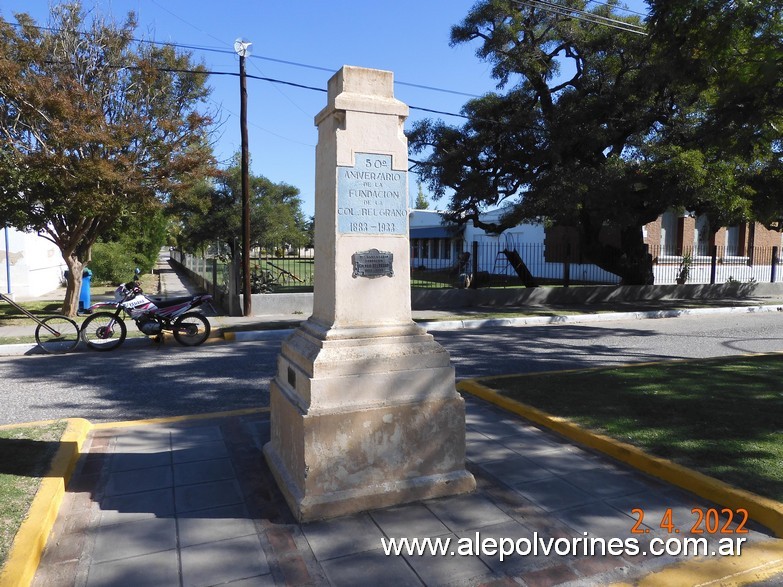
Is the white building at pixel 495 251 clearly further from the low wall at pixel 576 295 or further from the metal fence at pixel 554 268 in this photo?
the low wall at pixel 576 295

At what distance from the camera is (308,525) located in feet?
11.8

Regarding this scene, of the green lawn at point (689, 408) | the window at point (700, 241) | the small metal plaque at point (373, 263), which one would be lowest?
the green lawn at point (689, 408)

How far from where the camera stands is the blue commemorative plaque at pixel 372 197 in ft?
12.8

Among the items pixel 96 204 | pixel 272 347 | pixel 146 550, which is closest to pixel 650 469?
pixel 146 550

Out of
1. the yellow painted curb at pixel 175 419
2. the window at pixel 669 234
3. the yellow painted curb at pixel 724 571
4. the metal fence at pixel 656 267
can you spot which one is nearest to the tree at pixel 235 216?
the metal fence at pixel 656 267

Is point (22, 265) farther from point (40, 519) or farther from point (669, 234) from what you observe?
point (669, 234)

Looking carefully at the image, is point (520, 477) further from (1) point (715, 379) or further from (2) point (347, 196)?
(1) point (715, 379)

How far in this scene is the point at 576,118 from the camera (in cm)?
1611

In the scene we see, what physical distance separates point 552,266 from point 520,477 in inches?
1097

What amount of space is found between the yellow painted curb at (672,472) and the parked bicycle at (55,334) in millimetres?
8155

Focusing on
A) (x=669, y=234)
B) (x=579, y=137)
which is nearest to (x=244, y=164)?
(x=579, y=137)

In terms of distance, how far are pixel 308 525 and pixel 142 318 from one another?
25.5 feet

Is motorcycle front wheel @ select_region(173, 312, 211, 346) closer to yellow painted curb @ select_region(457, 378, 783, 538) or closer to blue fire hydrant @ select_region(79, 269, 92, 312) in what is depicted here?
blue fire hydrant @ select_region(79, 269, 92, 312)

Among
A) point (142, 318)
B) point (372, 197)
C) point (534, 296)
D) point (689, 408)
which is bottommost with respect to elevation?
point (689, 408)
